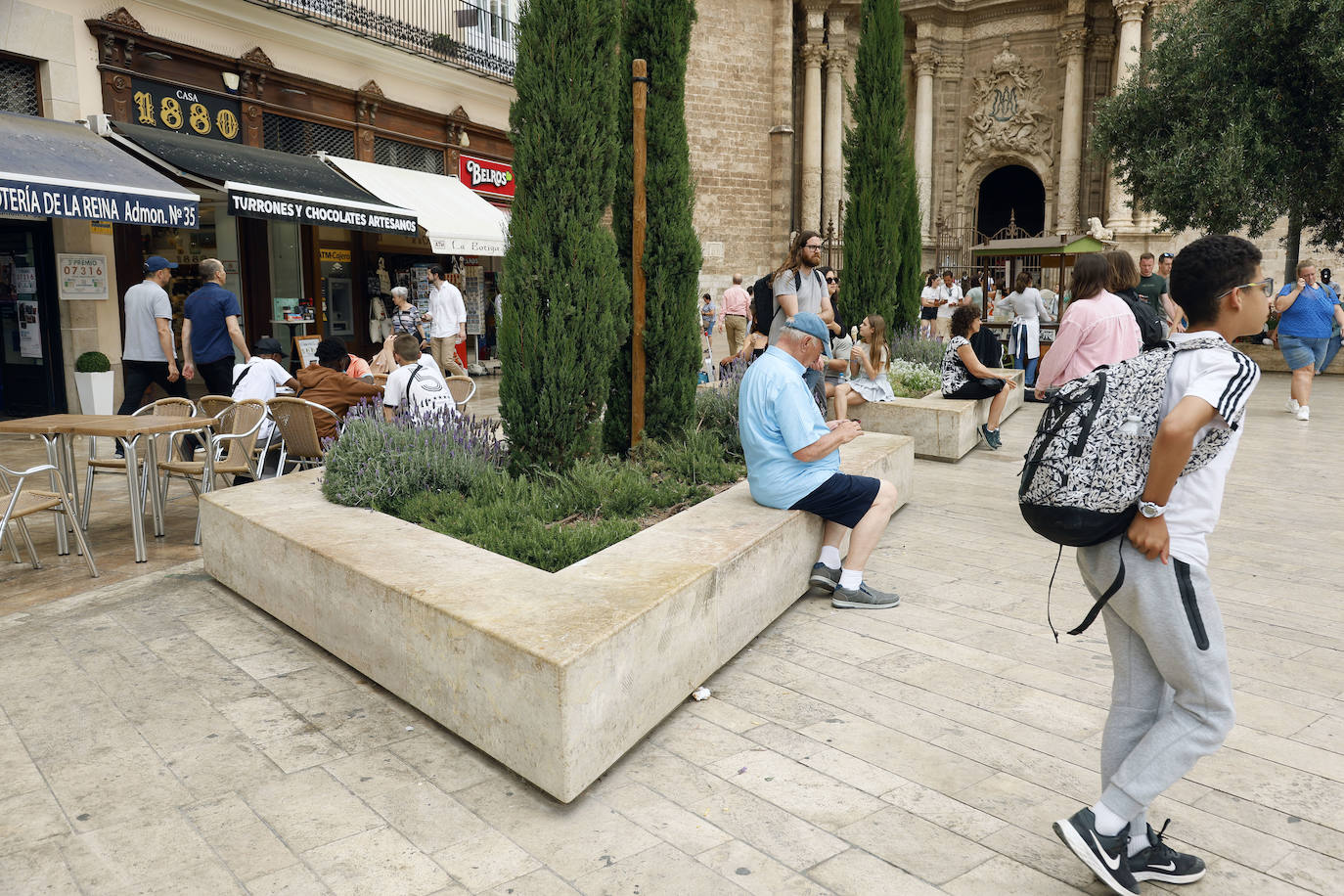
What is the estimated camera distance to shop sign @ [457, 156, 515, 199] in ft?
57.9

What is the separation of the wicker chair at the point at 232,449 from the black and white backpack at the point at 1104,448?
515cm

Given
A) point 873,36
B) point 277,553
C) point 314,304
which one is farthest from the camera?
point 314,304

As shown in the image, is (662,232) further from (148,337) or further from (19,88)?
(19,88)

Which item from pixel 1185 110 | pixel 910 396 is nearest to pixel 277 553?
pixel 910 396

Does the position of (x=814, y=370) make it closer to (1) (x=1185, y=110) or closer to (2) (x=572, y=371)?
(2) (x=572, y=371)

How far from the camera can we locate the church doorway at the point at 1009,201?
32375 mm

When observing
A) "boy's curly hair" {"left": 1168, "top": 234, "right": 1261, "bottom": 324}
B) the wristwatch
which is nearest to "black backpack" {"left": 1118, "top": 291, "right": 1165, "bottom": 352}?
"boy's curly hair" {"left": 1168, "top": 234, "right": 1261, "bottom": 324}

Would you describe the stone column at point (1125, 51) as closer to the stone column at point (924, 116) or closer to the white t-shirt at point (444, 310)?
the stone column at point (924, 116)

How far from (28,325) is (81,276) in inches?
36.3

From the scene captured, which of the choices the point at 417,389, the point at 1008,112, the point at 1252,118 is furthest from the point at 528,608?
the point at 1008,112

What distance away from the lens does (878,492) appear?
200 inches

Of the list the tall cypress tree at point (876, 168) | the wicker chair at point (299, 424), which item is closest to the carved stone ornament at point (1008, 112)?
the tall cypress tree at point (876, 168)

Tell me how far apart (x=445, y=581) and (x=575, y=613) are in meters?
0.65

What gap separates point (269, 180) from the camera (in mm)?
12141
